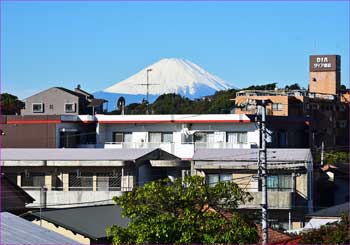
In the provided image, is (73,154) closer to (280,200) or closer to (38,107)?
(280,200)

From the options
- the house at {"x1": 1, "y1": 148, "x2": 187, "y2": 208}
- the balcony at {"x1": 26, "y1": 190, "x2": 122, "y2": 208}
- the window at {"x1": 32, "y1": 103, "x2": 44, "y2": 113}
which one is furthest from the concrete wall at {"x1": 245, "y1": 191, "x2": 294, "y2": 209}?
the window at {"x1": 32, "y1": 103, "x2": 44, "y2": 113}

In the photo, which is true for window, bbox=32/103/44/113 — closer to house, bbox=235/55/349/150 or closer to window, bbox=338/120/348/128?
house, bbox=235/55/349/150

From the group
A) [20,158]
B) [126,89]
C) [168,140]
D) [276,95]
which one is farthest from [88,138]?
[126,89]

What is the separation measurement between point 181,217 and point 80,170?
15578 mm

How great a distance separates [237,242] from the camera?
1736 centimetres

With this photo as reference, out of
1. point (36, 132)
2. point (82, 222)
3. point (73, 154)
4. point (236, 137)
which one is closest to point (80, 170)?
point (73, 154)

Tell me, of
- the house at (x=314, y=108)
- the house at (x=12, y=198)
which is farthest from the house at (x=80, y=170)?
the house at (x=314, y=108)

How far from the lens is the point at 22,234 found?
1177 centimetres

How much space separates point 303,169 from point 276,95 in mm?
24341

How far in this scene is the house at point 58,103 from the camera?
4612 cm

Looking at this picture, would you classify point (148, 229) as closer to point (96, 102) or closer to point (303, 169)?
point (303, 169)

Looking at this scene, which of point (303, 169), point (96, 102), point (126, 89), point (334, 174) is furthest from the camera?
point (126, 89)

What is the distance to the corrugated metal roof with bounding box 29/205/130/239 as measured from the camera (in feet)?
71.2

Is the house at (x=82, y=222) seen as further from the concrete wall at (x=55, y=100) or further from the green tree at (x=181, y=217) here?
the concrete wall at (x=55, y=100)
